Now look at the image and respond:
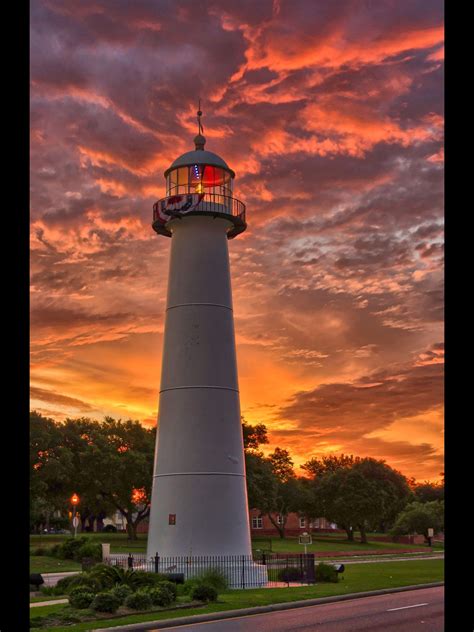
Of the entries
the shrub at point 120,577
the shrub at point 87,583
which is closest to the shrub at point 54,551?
the shrub at point 87,583

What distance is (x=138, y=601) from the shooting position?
21.7 meters

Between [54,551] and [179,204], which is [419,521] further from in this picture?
[179,204]

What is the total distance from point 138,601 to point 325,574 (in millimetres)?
14153

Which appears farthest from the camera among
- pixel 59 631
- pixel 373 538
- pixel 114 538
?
pixel 373 538

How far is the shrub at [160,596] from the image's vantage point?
22266 millimetres

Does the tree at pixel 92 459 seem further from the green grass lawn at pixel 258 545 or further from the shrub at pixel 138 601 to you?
the shrub at pixel 138 601

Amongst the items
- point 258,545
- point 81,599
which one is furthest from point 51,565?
point 258,545

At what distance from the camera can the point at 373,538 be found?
322 feet

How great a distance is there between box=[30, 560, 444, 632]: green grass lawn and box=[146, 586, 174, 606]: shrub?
856 millimetres

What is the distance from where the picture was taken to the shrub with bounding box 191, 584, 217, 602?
23.7 meters

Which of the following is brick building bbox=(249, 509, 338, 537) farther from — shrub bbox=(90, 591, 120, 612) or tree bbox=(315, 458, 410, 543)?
shrub bbox=(90, 591, 120, 612)
